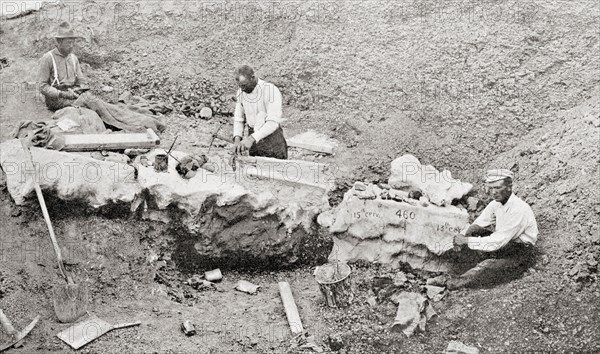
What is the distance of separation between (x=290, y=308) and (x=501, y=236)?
212 centimetres

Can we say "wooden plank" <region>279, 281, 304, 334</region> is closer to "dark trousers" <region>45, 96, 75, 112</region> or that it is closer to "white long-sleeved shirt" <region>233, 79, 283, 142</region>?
"white long-sleeved shirt" <region>233, 79, 283, 142</region>

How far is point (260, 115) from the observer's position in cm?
749

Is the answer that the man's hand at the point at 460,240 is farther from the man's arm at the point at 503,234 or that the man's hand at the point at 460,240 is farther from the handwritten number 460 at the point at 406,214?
the handwritten number 460 at the point at 406,214

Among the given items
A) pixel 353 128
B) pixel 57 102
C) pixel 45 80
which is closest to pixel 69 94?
pixel 57 102

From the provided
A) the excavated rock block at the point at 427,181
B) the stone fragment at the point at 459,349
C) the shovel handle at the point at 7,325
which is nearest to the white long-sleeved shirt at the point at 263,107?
the excavated rock block at the point at 427,181

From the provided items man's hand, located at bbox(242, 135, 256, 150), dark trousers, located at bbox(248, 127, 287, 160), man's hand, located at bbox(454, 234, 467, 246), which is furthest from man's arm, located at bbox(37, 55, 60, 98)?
man's hand, located at bbox(454, 234, 467, 246)

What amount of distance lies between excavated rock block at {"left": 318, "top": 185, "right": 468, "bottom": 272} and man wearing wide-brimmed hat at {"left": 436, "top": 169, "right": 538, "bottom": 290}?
11.1 inches

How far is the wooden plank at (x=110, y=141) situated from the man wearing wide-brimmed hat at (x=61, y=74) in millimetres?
1118

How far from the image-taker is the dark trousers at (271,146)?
7426mm

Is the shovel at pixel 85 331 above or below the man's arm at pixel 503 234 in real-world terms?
below

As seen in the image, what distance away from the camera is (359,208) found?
22.7 ft

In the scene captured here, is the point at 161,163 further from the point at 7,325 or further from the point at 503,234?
the point at 503,234

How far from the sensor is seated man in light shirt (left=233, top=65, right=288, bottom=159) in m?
7.34

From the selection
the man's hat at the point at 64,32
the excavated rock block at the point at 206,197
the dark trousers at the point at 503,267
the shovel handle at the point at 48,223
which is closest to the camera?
the shovel handle at the point at 48,223
